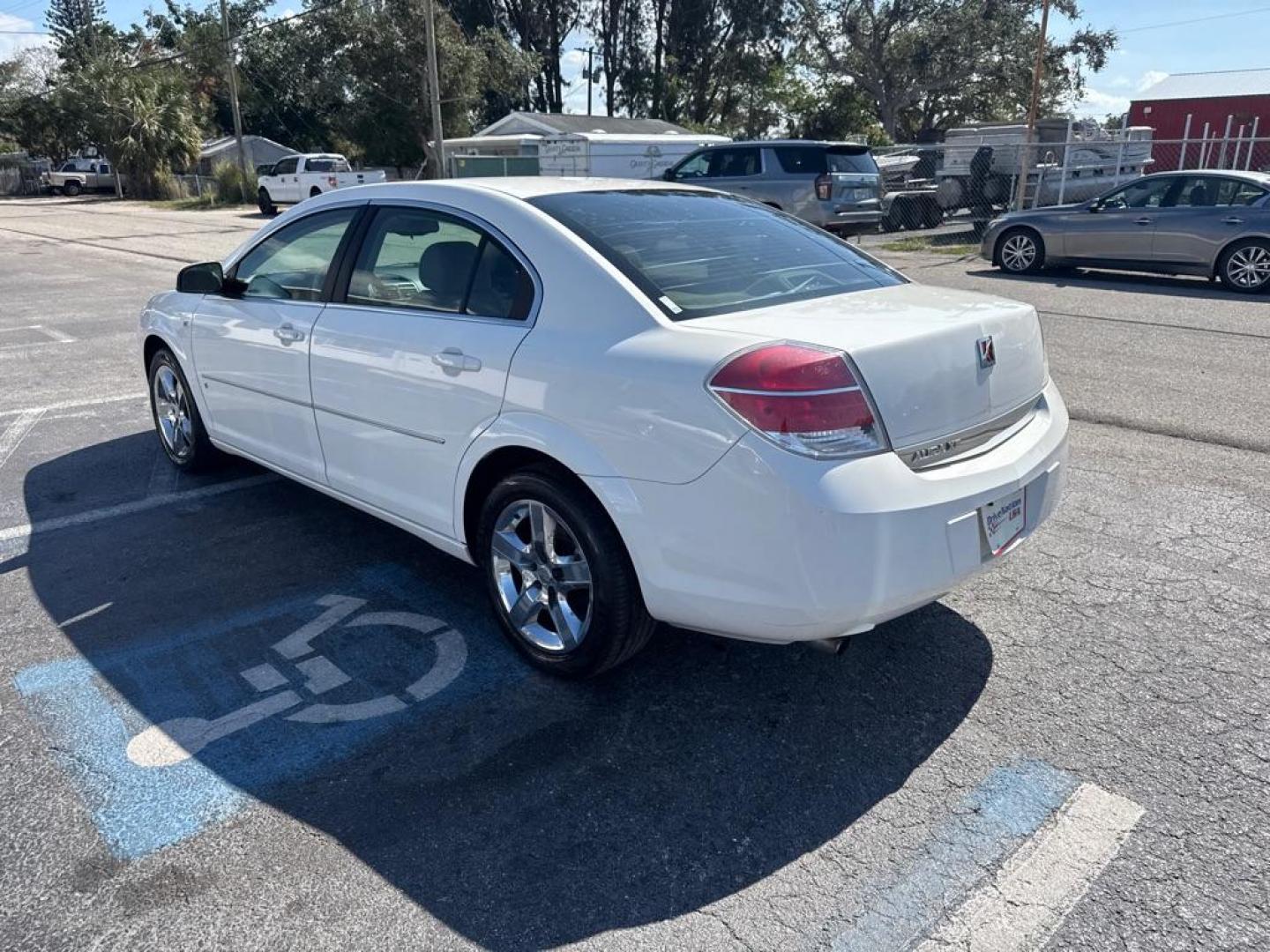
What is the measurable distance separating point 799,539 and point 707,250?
1.35 m

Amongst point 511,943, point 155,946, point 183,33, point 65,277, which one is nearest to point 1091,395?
point 511,943

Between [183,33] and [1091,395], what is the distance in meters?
62.0

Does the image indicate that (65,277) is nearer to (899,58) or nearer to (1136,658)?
(1136,658)

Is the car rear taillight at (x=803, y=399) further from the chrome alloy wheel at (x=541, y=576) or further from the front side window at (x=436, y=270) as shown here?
the front side window at (x=436, y=270)

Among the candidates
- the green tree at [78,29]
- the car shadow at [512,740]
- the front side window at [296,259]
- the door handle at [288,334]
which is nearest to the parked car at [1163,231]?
the car shadow at [512,740]

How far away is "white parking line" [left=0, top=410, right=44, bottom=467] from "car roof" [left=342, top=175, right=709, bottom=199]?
11.5 feet

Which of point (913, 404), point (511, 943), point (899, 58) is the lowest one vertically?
point (511, 943)

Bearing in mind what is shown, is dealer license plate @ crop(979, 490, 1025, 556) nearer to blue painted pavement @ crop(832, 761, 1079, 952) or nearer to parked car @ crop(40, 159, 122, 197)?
blue painted pavement @ crop(832, 761, 1079, 952)

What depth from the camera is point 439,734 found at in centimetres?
304

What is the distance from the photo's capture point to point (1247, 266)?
473 inches

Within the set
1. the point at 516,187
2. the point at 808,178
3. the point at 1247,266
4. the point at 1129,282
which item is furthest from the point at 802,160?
the point at 516,187

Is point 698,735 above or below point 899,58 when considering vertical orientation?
below

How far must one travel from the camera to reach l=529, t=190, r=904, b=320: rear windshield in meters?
3.18

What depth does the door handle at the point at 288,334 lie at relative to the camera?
13.5 feet
